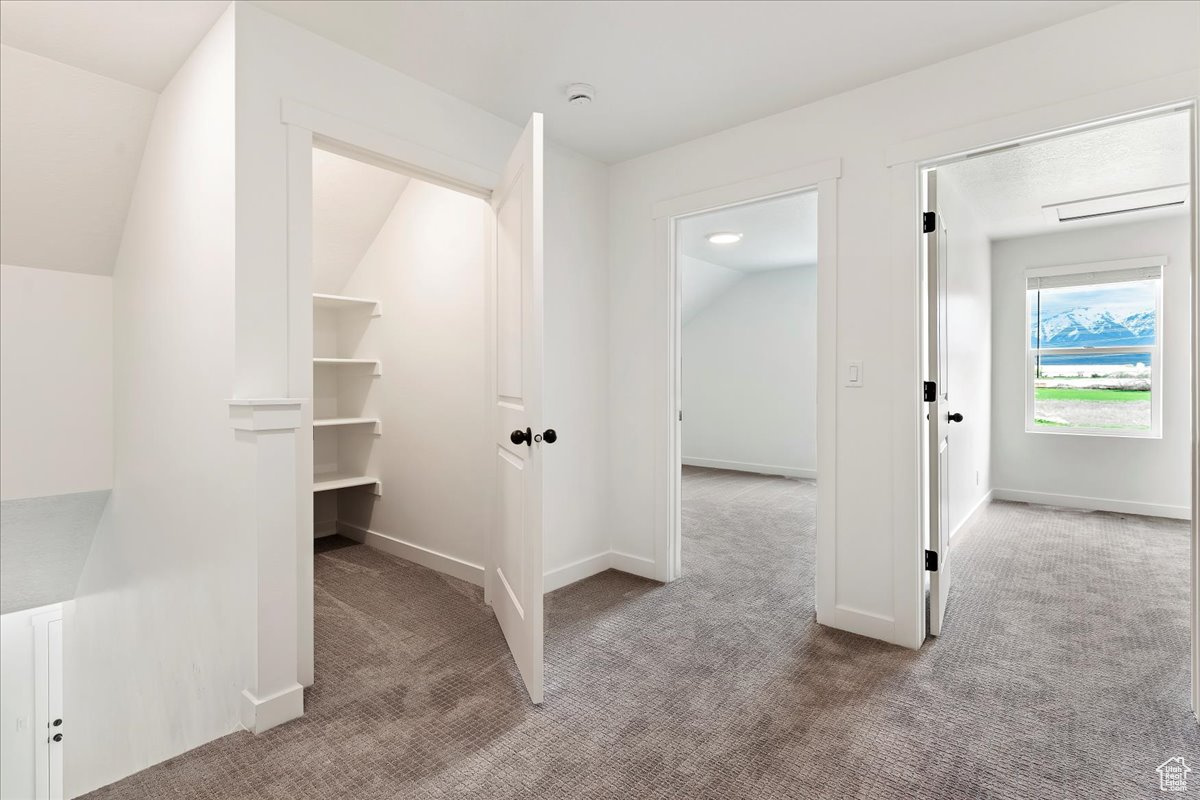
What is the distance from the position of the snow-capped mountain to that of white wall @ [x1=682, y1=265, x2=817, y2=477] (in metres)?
2.02

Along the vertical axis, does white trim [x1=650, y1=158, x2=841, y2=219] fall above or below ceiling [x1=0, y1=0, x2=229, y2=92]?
below

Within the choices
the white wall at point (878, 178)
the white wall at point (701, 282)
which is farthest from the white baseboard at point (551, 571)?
the white wall at point (701, 282)

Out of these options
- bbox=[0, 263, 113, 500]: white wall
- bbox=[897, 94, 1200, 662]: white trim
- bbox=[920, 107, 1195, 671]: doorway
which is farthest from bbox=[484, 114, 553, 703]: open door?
bbox=[920, 107, 1195, 671]: doorway

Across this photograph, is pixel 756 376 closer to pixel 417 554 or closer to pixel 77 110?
pixel 417 554

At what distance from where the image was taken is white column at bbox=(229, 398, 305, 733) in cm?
182

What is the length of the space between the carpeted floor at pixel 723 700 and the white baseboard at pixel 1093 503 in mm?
1744

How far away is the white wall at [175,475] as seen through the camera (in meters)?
1.94

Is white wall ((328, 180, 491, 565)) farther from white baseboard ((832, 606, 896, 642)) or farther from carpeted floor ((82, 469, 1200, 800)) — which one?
white baseboard ((832, 606, 896, 642))

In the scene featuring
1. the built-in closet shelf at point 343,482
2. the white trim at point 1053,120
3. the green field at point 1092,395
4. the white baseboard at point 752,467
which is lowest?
the white baseboard at point 752,467

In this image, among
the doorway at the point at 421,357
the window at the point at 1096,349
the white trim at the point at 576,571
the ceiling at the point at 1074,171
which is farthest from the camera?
the window at the point at 1096,349

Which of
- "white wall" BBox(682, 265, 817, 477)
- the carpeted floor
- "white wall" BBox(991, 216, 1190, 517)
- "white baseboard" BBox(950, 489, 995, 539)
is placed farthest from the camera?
"white wall" BBox(682, 265, 817, 477)

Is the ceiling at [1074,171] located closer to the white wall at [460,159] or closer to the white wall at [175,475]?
the white wall at [460,159]

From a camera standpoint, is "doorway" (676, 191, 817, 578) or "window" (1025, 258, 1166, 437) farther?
"doorway" (676, 191, 817, 578)

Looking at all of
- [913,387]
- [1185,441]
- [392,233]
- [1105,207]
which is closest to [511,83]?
[392,233]
